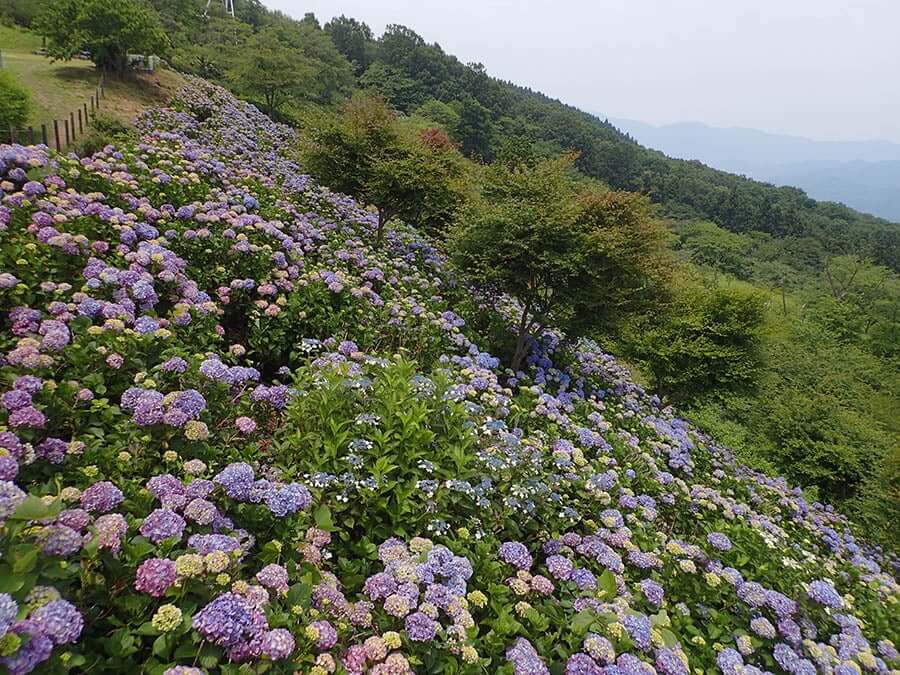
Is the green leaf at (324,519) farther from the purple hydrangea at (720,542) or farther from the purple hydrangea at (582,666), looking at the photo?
the purple hydrangea at (720,542)

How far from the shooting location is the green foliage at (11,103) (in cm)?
1157

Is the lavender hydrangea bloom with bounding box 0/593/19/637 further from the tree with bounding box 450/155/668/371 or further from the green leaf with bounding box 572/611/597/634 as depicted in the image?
the tree with bounding box 450/155/668/371

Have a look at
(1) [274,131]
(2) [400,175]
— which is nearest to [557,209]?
(2) [400,175]

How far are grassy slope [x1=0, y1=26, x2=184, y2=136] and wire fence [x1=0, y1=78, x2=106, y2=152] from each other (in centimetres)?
33

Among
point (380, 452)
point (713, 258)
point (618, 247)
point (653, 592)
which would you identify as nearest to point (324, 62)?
point (713, 258)

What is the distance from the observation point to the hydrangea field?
178 cm

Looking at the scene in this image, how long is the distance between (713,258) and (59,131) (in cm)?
5584

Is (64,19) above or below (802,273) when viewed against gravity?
above

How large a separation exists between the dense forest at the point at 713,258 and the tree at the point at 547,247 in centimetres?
92

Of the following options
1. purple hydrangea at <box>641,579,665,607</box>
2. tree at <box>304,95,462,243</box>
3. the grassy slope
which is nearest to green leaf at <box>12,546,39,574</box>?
purple hydrangea at <box>641,579,665,607</box>

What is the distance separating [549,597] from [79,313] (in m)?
3.68

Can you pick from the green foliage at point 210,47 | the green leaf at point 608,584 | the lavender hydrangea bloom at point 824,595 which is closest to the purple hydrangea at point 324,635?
the green leaf at point 608,584

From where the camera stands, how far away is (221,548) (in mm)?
1938

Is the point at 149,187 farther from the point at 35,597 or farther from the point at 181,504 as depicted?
the point at 35,597
